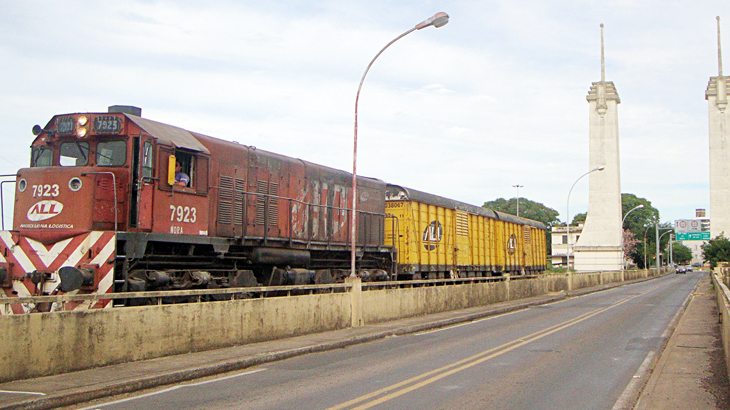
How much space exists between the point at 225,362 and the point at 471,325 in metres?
9.18

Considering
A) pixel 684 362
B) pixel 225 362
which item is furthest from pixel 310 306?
pixel 684 362

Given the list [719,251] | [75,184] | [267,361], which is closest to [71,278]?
[75,184]

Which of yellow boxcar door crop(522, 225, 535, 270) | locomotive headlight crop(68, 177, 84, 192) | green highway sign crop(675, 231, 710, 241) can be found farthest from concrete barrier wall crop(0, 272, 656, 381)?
green highway sign crop(675, 231, 710, 241)

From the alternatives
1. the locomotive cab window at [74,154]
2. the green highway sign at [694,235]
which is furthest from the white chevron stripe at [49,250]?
the green highway sign at [694,235]

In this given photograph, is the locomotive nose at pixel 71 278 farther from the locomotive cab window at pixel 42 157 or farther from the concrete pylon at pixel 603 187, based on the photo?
the concrete pylon at pixel 603 187

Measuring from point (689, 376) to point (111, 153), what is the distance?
446 inches

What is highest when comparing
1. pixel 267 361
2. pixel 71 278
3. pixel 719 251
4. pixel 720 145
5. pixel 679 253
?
pixel 720 145

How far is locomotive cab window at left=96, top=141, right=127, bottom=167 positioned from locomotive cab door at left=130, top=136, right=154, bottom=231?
0.30 meters

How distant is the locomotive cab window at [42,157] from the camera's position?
12680mm

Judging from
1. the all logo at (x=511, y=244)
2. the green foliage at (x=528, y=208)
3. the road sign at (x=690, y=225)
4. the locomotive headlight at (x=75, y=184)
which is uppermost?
the green foliage at (x=528, y=208)

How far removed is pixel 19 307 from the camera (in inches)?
427

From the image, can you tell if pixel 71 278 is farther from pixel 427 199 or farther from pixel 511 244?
pixel 511 244

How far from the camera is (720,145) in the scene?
6788 centimetres

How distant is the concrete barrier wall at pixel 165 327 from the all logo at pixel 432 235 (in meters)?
6.34
